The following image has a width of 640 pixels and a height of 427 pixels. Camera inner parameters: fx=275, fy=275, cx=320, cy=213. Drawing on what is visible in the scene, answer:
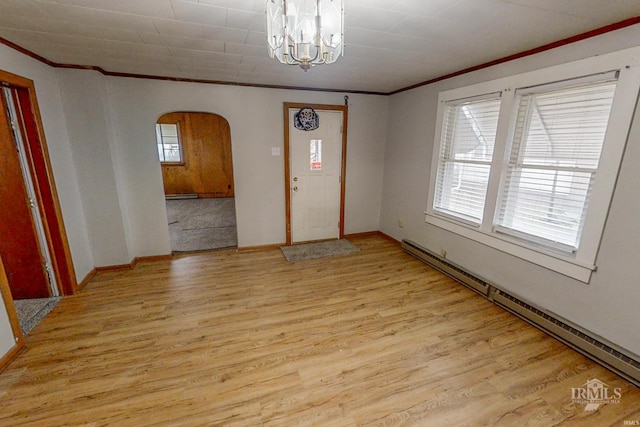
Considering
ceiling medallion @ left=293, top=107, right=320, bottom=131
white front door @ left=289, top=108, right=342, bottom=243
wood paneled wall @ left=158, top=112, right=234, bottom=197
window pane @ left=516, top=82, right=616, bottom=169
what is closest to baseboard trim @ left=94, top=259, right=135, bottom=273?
white front door @ left=289, top=108, right=342, bottom=243

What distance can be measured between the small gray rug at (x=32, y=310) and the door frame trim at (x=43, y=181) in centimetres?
15

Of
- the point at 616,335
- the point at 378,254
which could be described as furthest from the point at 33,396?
the point at 616,335

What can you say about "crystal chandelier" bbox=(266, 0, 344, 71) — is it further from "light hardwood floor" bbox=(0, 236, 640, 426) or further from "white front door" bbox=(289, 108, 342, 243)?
"white front door" bbox=(289, 108, 342, 243)

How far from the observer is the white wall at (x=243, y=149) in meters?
3.38

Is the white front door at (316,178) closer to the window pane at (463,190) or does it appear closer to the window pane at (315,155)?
the window pane at (315,155)

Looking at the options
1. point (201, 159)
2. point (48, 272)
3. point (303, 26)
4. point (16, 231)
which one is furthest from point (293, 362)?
point (201, 159)

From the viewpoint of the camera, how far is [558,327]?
222 cm

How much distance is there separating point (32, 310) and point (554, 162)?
4930 mm

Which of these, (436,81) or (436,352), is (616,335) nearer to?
(436,352)

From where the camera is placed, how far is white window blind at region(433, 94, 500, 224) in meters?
2.90

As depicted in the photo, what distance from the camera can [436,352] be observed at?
214 centimetres

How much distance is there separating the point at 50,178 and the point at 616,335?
494 cm
